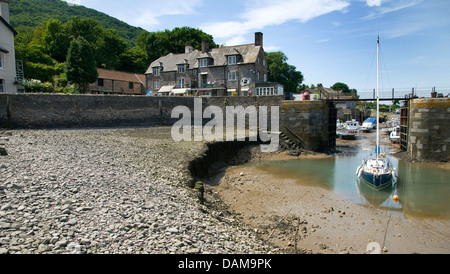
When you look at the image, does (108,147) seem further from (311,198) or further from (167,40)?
(167,40)

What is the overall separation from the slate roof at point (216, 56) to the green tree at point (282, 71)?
22.1 m

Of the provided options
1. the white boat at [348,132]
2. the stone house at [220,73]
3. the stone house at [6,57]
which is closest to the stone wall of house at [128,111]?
the stone house at [6,57]

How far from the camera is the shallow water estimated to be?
1212 cm

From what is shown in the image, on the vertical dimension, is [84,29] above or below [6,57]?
above

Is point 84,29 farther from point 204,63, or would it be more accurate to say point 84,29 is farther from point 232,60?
point 232,60

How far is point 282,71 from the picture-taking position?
6069 cm

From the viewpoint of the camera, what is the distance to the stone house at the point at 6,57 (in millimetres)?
24375

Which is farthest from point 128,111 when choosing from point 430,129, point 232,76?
point 430,129

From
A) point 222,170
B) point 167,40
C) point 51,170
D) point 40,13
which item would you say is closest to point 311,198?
point 222,170

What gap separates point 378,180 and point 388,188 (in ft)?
3.03

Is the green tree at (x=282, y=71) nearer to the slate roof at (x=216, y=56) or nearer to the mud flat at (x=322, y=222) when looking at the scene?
the slate roof at (x=216, y=56)

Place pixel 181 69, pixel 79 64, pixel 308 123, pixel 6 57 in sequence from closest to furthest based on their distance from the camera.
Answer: pixel 6 57
pixel 308 123
pixel 79 64
pixel 181 69

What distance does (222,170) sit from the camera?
1844 centimetres

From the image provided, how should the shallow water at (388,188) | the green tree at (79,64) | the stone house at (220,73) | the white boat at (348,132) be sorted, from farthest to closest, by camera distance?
the stone house at (220,73) → the white boat at (348,132) → the green tree at (79,64) → the shallow water at (388,188)
